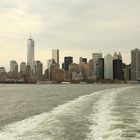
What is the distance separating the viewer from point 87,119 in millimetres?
29172

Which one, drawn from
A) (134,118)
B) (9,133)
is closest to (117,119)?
(134,118)

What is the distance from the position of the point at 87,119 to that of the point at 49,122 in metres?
3.07

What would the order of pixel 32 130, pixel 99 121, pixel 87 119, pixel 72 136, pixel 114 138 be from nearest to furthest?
pixel 114 138
pixel 72 136
pixel 32 130
pixel 99 121
pixel 87 119

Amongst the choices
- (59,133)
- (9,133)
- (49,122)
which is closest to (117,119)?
(49,122)

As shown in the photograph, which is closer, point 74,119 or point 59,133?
point 59,133

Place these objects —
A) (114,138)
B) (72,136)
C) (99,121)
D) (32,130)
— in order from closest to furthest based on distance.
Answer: (114,138)
(72,136)
(32,130)
(99,121)

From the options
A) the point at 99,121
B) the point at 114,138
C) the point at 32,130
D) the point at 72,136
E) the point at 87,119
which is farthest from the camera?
the point at 87,119

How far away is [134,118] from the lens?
28797 millimetres

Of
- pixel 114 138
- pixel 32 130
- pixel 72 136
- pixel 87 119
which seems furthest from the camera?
pixel 87 119

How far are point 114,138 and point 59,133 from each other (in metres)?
3.57

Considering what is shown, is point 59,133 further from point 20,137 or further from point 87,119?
point 87,119

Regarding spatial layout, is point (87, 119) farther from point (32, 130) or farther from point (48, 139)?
point (48, 139)

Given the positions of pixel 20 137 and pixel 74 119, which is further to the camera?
pixel 74 119

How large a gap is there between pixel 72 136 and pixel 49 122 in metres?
5.91
